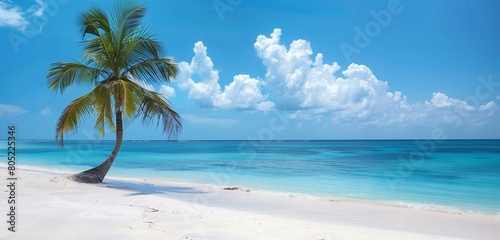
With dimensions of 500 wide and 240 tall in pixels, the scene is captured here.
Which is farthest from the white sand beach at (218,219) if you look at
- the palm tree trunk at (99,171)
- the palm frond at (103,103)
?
the palm frond at (103,103)

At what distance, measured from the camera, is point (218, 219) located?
614cm

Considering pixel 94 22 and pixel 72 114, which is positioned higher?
pixel 94 22

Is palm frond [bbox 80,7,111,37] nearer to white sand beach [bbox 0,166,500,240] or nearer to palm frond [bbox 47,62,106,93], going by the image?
palm frond [bbox 47,62,106,93]

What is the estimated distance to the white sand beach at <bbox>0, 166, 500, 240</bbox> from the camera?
4.82 meters

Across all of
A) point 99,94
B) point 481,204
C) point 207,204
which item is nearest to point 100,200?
point 207,204

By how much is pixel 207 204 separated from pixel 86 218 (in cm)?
380

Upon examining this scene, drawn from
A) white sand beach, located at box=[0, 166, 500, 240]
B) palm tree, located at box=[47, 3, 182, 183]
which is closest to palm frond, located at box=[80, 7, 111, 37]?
palm tree, located at box=[47, 3, 182, 183]

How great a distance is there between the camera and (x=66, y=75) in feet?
37.3

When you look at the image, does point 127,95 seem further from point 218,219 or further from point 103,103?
point 218,219

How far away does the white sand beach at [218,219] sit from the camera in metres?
4.82

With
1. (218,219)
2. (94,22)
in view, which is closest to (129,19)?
(94,22)

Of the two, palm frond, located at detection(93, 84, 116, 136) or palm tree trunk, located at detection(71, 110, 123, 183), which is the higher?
palm frond, located at detection(93, 84, 116, 136)

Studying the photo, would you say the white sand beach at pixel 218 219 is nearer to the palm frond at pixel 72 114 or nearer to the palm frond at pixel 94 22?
the palm frond at pixel 72 114

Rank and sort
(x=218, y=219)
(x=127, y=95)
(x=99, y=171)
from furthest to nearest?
(x=99, y=171), (x=127, y=95), (x=218, y=219)
